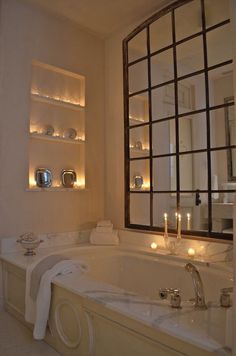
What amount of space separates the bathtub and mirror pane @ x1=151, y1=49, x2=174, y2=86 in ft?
5.25

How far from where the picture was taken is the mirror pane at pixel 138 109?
2.88 meters

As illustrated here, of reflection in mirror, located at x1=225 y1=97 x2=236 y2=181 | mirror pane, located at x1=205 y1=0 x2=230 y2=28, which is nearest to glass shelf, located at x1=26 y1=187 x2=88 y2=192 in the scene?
reflection in mirror, located at x1=225 y1=97 x2=236 y2=181

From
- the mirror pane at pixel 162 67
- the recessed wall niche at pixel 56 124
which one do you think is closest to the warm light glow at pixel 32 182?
the recessed wall niche at pixel 56 124

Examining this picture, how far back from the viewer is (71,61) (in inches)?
118

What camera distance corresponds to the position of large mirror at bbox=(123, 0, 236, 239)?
93.2 inches

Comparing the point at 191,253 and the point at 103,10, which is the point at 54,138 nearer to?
the point at 103,10

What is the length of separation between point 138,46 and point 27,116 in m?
1.32

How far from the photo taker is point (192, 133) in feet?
8.28

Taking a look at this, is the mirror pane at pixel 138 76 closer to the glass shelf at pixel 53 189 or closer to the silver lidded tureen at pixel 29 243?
the glass shelf at pixel 53 189

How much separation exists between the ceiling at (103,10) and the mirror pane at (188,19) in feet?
0.66

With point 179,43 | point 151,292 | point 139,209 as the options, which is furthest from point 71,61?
point 151,292

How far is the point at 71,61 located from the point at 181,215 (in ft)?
6.16

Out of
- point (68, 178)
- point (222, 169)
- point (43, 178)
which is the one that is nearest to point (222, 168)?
point (222, 169)

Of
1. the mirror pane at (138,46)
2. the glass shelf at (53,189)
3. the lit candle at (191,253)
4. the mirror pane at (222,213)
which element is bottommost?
the lit candle at (191,253)
